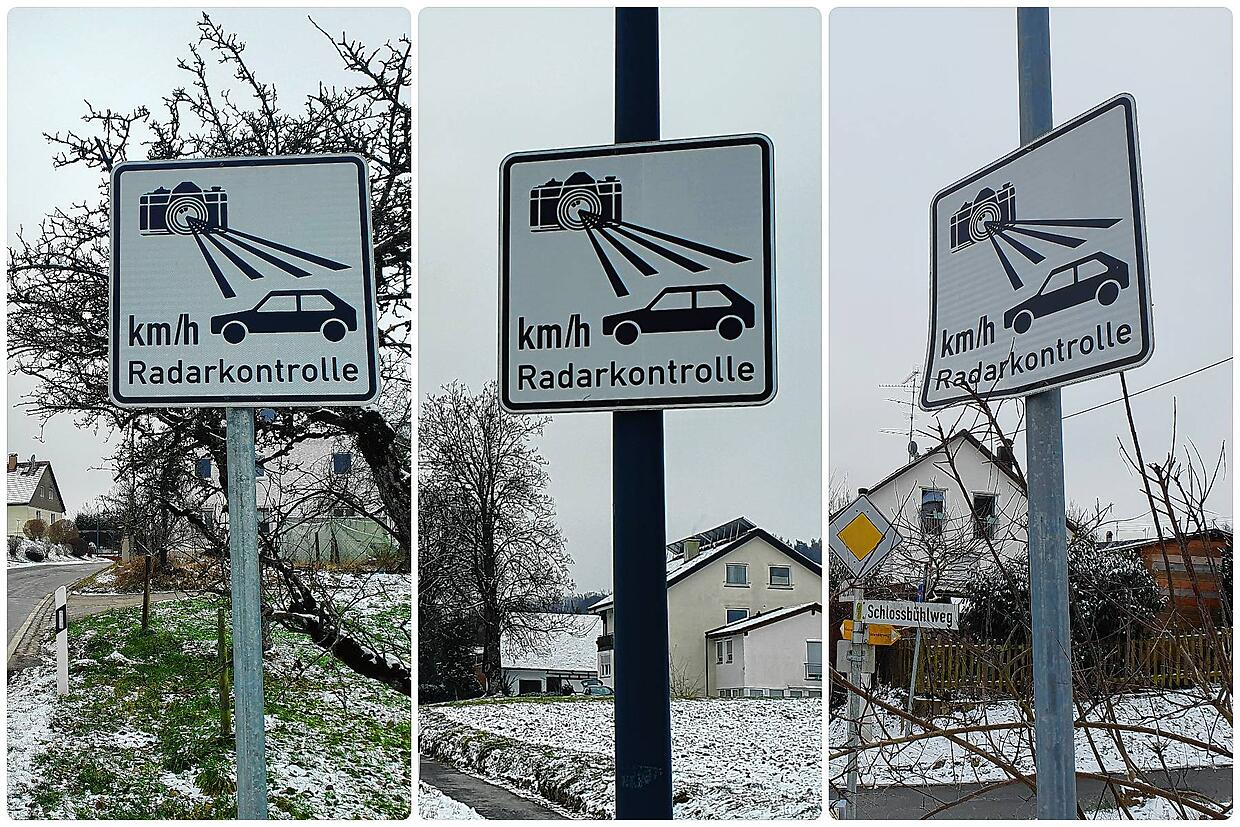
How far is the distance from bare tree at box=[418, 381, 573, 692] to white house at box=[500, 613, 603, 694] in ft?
0.18

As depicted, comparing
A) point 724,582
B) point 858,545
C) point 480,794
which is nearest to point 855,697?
point 858,545

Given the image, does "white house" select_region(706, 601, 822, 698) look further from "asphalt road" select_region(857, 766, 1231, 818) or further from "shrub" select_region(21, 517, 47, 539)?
"shrub" select_region(21, 517, 47, 539)

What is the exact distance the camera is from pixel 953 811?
488 cm

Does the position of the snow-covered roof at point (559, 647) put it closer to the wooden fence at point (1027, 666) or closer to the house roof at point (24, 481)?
the wooden fence at point (1027, 666)

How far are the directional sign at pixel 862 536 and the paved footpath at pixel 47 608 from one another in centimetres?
332

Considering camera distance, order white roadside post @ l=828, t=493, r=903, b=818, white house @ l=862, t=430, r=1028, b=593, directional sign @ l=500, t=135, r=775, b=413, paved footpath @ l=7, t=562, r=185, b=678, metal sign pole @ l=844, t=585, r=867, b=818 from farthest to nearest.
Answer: paved footpath @ l=7, t=562, r=185, b=678 < white roadside post @ l=828, t=493, r=903, b=818 < metal sign pole @ l=844, t=585, r=867, b=818 < white house @ l=862, t=430, r=1028, b=593 < directional sign @ l=500, t=135, r=775, b=413

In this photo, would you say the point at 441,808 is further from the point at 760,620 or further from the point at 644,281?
the point at 644,281

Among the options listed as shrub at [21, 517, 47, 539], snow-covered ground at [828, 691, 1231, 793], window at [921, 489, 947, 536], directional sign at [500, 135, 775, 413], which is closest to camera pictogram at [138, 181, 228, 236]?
directional sign at [500, 135, 775, 413]

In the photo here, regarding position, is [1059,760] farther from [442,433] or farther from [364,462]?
[442,433]

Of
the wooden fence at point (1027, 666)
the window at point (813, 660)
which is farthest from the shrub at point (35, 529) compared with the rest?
the window at point (813, 660)

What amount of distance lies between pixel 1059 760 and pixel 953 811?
11.8 ft

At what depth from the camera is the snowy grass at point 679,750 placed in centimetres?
542

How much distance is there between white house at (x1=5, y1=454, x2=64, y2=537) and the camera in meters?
4.51

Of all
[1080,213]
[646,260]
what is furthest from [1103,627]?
[646,260]
